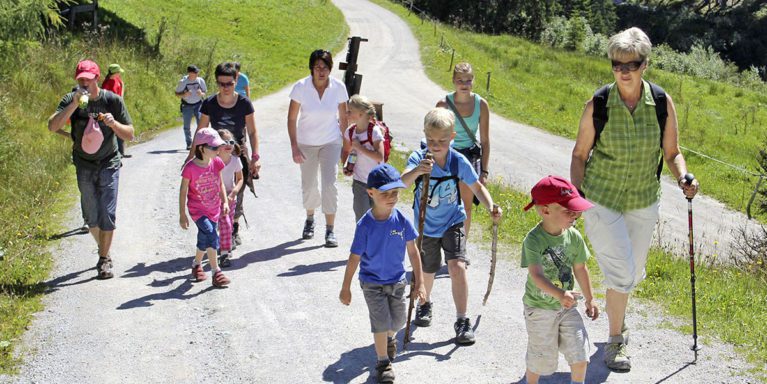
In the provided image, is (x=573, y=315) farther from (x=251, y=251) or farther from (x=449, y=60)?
(x=449, y=60)

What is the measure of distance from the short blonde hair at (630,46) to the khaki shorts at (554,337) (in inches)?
71.6

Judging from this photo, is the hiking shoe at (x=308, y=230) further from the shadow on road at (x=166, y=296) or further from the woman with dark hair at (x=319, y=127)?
the shadow on road at (x=166, y=296)

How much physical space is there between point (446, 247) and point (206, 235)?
8.99 ft

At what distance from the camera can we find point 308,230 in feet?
32.9

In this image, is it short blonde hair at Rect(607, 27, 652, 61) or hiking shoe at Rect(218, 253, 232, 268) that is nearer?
short blonde hair at Rect(607, 27, 652, 61)

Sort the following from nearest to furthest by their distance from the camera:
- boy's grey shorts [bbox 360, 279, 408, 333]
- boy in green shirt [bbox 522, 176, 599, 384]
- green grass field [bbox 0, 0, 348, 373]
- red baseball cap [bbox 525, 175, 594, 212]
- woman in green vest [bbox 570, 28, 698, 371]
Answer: red baseball cap [bbox 525, 175, 594, 212]
boy in green shirt [bbox 522, 176, 599, 384]
boy's grey shorts [bbox 360, 279, 408, 333]
woman in green vest [bbox 570, 28, 698, 371]
green grass field [bbox 0, 0, 348, 373]

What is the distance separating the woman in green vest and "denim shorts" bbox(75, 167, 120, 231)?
4753mm

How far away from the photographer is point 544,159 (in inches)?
879

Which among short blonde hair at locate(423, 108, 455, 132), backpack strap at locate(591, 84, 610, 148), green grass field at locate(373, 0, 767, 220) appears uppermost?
backpack strap at locate(591, 84, 610, 148)

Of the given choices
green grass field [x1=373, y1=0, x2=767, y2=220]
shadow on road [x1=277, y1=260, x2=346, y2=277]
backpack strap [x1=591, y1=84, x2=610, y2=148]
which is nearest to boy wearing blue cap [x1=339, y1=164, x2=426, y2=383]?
backpack strap [x1=591, y1=84, x2=610, y2=148]

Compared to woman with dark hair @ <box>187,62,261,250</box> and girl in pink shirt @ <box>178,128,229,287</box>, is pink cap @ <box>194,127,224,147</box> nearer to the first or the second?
girl in pink shirt @ <box>178,128,229,287</box>

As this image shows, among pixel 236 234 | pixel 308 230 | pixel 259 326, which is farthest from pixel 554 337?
pixel 236 234

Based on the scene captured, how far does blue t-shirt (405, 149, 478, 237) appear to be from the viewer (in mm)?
6473

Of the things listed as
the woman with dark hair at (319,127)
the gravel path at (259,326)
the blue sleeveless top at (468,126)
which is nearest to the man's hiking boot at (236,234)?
the gravel path at (259,326)
